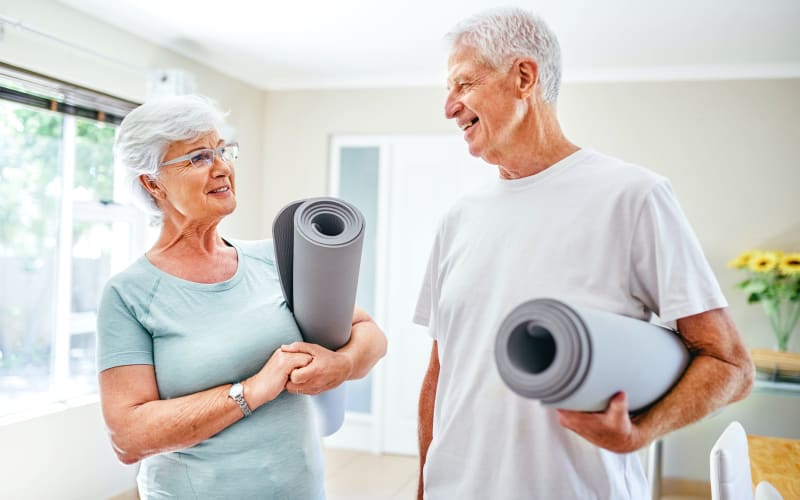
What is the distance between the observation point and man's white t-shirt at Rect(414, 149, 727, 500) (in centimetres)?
104

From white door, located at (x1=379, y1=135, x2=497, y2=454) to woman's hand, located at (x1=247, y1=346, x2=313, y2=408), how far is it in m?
3.59

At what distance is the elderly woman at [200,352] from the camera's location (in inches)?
52.7

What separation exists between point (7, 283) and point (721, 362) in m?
3.13

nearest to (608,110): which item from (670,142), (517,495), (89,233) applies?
(670,142)

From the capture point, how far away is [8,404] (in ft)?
10.5

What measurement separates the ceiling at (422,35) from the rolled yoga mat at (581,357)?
8.82ft

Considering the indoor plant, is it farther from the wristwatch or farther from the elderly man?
the wristwatch

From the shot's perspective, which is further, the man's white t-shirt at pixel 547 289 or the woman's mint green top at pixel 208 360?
the woman's mint green top at pixel 208 360

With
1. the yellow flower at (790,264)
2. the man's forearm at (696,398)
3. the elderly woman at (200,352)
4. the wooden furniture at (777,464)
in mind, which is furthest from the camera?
the yellow flower at (790,264)

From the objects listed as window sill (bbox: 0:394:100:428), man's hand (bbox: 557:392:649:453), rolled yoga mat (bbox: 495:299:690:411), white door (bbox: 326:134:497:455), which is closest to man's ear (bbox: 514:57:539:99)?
rolled yoga mat (bbox: 495:299:690:411)

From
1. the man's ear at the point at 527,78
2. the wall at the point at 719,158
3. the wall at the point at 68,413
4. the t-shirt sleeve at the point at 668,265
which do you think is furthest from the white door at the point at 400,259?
the t-shirt sleeve at the point at 668,265

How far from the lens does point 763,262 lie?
4031 millimetres

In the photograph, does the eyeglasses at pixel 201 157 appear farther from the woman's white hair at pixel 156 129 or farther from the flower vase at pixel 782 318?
the flower vase at pixel 782 318

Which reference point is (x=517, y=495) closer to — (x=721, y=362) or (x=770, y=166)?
(x=721, y=362)
